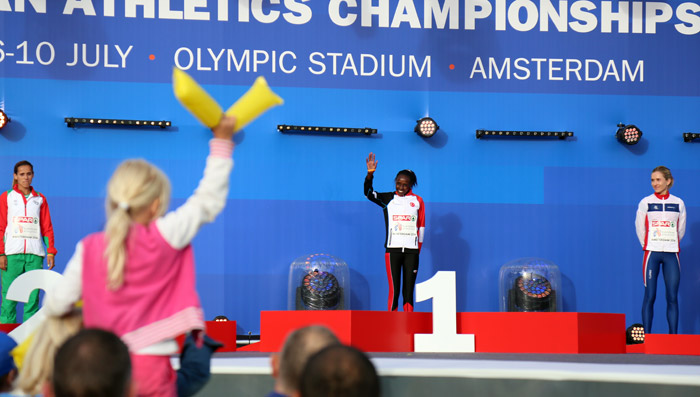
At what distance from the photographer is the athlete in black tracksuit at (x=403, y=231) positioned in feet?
26.2

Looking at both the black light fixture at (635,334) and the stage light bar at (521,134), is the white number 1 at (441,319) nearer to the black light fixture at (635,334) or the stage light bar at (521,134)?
the black light fixture at (635,334)

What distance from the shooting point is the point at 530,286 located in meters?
8.59

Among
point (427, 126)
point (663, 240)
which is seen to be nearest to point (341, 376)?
point (663, 240)

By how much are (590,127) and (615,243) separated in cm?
124

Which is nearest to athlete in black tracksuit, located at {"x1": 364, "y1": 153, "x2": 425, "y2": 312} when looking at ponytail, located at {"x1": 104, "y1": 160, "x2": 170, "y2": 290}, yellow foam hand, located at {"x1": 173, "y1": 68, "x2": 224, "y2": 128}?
yellow foam hand, located at {"x1": 173, "y1": 68, "x2": 224, "y2": 128}

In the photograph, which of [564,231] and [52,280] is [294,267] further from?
[52,280]

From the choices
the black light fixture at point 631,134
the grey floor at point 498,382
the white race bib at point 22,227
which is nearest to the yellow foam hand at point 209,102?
the grey floor at point 498,382

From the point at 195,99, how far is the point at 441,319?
465 centimetres

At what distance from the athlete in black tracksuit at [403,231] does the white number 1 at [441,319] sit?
118cm

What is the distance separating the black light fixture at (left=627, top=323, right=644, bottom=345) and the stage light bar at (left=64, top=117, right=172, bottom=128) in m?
4.89

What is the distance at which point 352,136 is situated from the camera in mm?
9227

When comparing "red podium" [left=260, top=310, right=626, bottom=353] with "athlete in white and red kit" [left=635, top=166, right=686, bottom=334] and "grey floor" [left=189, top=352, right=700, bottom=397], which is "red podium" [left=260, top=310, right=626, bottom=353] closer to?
"athlete in white and red kit" [left=635, top=166, right=686, bottom=334]

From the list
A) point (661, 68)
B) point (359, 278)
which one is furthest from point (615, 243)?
point (359, 278)

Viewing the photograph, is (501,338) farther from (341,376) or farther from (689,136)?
(341,376)
